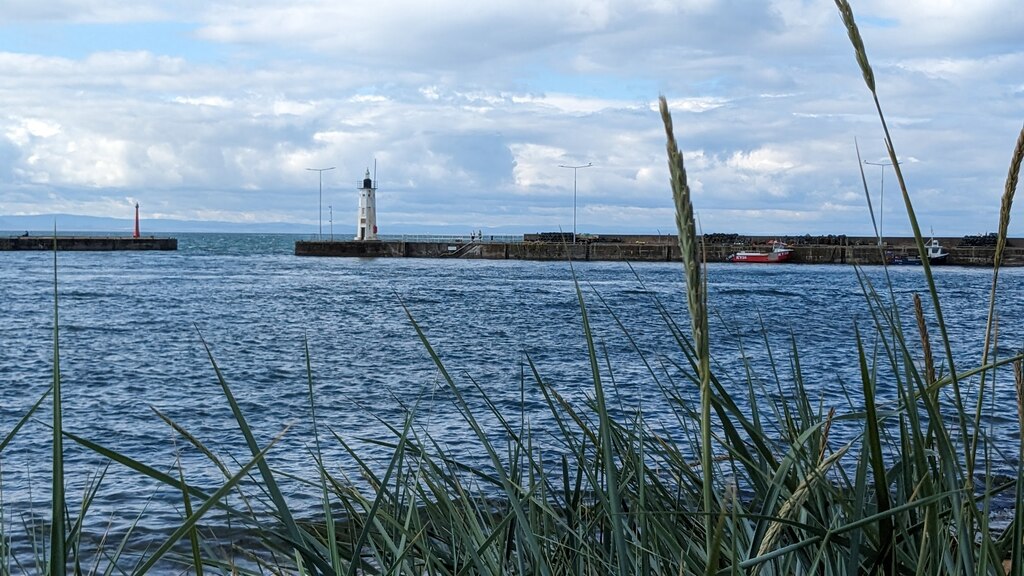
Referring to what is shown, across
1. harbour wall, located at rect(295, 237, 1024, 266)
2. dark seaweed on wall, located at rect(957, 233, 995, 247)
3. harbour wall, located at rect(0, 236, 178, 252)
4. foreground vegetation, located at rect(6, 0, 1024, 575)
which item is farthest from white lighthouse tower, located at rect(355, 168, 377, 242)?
foreground vegetation, located at rect(6, 0, 1024, 575)

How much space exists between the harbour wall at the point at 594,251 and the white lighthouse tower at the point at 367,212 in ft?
5.93

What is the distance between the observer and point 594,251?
251 ft

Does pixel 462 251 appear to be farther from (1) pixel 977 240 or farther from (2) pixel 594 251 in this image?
(1) pixel 977 240

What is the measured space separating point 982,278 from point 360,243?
1738 inches

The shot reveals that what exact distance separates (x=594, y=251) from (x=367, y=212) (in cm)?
1792

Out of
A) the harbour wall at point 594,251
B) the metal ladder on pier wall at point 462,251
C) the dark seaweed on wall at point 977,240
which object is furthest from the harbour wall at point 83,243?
the dark seaweed on wall at point 977,240

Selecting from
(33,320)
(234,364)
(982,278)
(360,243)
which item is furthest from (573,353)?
(360,243)

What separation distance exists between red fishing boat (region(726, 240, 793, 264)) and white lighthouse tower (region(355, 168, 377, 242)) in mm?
27402

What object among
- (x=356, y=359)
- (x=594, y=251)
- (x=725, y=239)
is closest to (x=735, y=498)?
(x=356, y=359)

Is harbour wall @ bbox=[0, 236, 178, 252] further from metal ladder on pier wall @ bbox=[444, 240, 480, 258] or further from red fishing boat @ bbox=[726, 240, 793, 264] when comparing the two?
red fishing boat @ bbox=[726, 240, 793, 264]

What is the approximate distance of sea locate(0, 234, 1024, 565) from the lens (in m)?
8.28

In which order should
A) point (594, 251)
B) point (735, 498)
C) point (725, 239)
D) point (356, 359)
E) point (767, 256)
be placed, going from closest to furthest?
point (735, 498)
point (356, 359)
point (767, 256)
point (594, 251)
point (725, 239)

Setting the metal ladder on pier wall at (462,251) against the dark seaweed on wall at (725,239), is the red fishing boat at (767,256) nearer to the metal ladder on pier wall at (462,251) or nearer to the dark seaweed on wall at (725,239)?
the dark seaweed on wall at (725,239)

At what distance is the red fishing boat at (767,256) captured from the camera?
73875mm
